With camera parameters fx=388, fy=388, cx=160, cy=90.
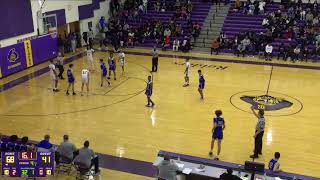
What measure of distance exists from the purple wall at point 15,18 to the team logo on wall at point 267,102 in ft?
43.4

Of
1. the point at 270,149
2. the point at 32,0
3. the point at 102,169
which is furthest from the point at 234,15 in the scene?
the point at 102,169

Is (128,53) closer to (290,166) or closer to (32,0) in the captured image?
(32,0)

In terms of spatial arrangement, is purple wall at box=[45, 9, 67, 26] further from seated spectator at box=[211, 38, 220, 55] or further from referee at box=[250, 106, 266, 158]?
referee at box=[250, 106, 266, 158]

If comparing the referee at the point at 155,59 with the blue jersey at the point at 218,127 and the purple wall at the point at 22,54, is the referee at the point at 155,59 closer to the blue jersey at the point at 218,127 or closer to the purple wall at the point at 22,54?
the purple wall at the point at 22,54

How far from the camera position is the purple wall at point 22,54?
21.1 metres

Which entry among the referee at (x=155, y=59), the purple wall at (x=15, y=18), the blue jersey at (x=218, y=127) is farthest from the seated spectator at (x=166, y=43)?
the blue jersey at (x=218, y=127)

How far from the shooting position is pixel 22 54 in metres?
22.3

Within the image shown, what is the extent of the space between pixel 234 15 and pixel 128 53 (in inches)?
352

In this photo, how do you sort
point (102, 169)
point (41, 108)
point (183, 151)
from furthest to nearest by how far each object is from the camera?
1. point (41, 108)
2. point (183, 151)
3. point (102, 169)

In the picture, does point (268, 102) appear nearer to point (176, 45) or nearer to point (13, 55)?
point (176, 45)

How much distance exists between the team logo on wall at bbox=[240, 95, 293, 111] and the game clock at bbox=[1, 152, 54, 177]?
9350 millimetres

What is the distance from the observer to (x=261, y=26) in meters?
27.8

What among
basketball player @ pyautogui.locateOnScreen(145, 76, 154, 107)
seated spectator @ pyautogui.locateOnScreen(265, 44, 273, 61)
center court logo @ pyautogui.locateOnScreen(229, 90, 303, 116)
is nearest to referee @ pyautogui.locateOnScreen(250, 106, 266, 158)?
center court logo @ pyautogui.locateOnScreen(229, 90, 303, 116)

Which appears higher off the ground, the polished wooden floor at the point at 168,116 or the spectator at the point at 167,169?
the spectator at the point at 167,169
